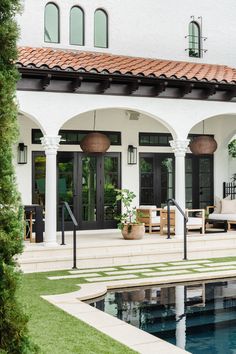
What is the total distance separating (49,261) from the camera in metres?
11.9

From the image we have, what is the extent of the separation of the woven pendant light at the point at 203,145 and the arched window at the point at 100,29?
4037mm

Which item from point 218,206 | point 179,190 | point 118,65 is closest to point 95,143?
point 118,65

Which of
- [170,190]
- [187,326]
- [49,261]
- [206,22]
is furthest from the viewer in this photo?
[206,22]

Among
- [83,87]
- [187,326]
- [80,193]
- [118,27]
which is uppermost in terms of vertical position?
[118,27]

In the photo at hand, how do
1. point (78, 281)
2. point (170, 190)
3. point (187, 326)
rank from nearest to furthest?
point (187, 326) < point (78, 281) < point (170, 190)

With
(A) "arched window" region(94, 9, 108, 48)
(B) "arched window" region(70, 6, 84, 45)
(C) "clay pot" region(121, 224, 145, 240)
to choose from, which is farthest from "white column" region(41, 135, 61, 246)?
(A) "arched window" region(94, 9, 108, 48)

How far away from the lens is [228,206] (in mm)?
16578

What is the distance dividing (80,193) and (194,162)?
3.92m

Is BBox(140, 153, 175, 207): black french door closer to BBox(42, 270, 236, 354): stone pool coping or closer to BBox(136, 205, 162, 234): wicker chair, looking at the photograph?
BBox(136, 205, 162, 234): wicker chair

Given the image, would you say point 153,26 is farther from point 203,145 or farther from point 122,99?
point 122,99

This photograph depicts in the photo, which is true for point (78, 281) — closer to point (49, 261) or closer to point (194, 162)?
point (49, 261)

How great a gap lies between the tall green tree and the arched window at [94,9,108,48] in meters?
12.9

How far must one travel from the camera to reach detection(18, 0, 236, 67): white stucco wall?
16234mm

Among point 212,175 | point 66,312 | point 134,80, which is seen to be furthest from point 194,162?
point 66,312
